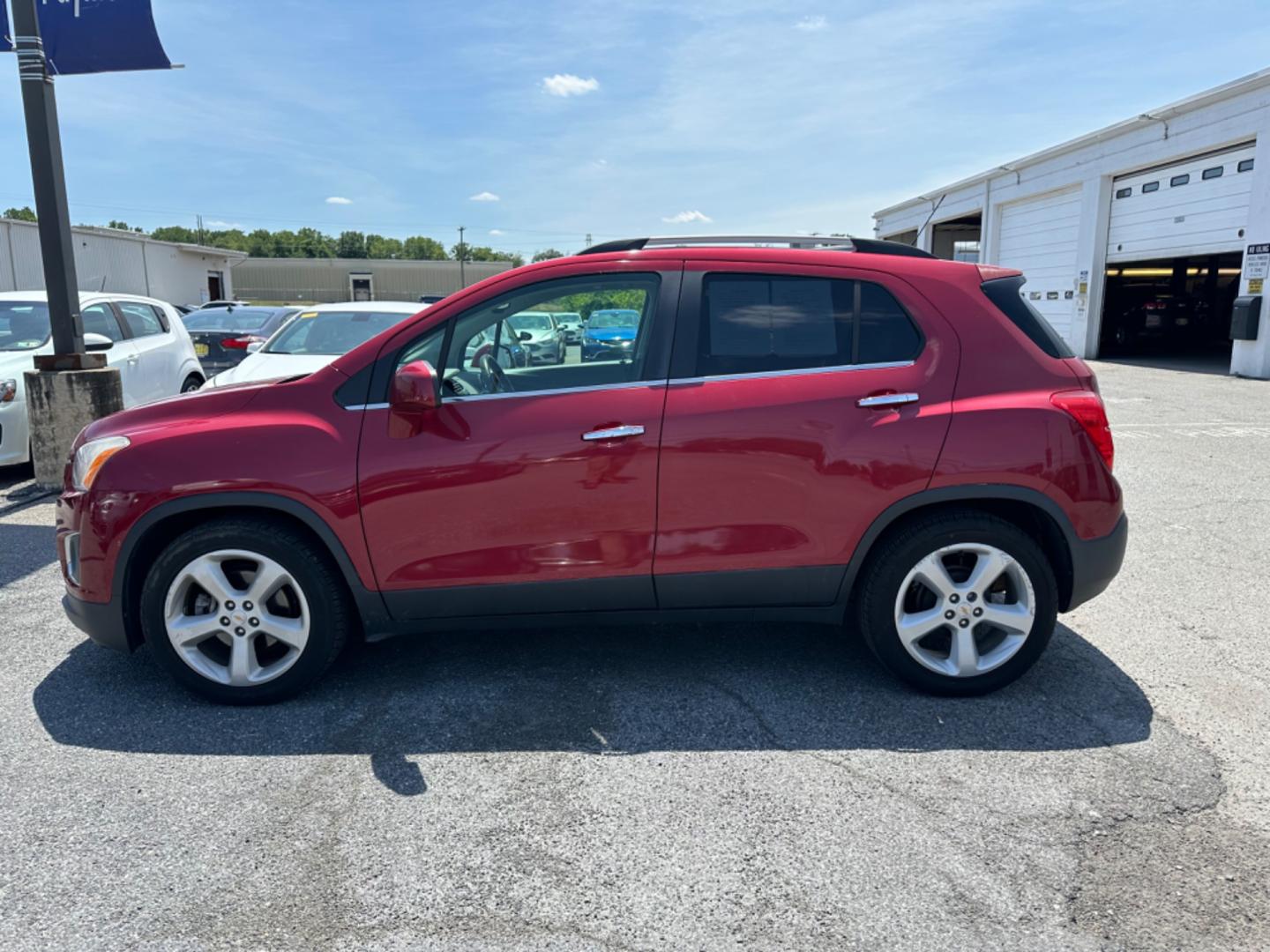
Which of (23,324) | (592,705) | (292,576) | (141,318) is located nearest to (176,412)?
(292,576)

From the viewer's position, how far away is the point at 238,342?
12266 millimetres

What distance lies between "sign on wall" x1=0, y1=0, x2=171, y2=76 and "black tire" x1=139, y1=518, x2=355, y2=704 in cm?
603

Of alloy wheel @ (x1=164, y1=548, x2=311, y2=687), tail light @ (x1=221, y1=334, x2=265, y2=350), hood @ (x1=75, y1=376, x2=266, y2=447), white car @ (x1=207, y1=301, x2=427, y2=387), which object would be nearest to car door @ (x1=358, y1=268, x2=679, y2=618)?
alloy wheel @ (x1=164, y1=548, x2=311, y2=687)

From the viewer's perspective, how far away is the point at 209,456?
3.39 metres

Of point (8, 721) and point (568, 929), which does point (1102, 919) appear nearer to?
point (568, 929)

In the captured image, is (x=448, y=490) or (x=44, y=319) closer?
(x=448, y=490)

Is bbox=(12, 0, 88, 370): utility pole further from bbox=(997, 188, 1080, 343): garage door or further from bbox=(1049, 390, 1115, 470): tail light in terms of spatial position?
bbox=(997, 188, 1080, 343): garage door

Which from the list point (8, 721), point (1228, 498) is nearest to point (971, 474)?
point (8, 721)

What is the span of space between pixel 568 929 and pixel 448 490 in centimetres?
166

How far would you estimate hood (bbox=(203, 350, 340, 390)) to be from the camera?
7.82 m

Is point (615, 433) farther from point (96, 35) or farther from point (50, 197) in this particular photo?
point (96, 35)

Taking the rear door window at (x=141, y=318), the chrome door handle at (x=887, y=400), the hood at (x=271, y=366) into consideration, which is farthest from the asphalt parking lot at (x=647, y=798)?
the rear door window at (x=141, y=318)

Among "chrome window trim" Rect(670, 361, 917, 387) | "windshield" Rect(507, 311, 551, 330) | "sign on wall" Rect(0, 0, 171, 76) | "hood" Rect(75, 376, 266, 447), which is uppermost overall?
"sign on wall" Rect(0, 0, 171, 76)

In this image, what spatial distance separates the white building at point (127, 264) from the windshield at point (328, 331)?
21554mm
